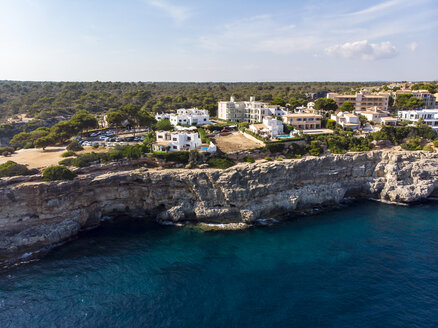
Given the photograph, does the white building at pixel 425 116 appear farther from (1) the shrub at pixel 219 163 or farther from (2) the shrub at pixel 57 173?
(2) the shrub at pixel 57 173

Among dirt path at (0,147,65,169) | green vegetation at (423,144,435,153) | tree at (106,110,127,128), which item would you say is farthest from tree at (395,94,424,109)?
dirt path at (0,147,65,169)

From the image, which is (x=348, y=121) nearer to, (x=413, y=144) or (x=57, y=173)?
(x=413, y=144)

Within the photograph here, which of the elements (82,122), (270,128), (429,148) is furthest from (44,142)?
(429,148)

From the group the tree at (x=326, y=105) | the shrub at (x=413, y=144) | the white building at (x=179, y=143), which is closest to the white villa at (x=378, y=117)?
the tree at (x=326, y=105)

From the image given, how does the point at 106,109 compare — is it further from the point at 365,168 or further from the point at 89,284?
the point at 365,168

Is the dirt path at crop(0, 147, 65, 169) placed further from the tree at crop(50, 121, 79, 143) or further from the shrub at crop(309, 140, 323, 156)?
the shrub at crop(309, 140, 323, 156)
